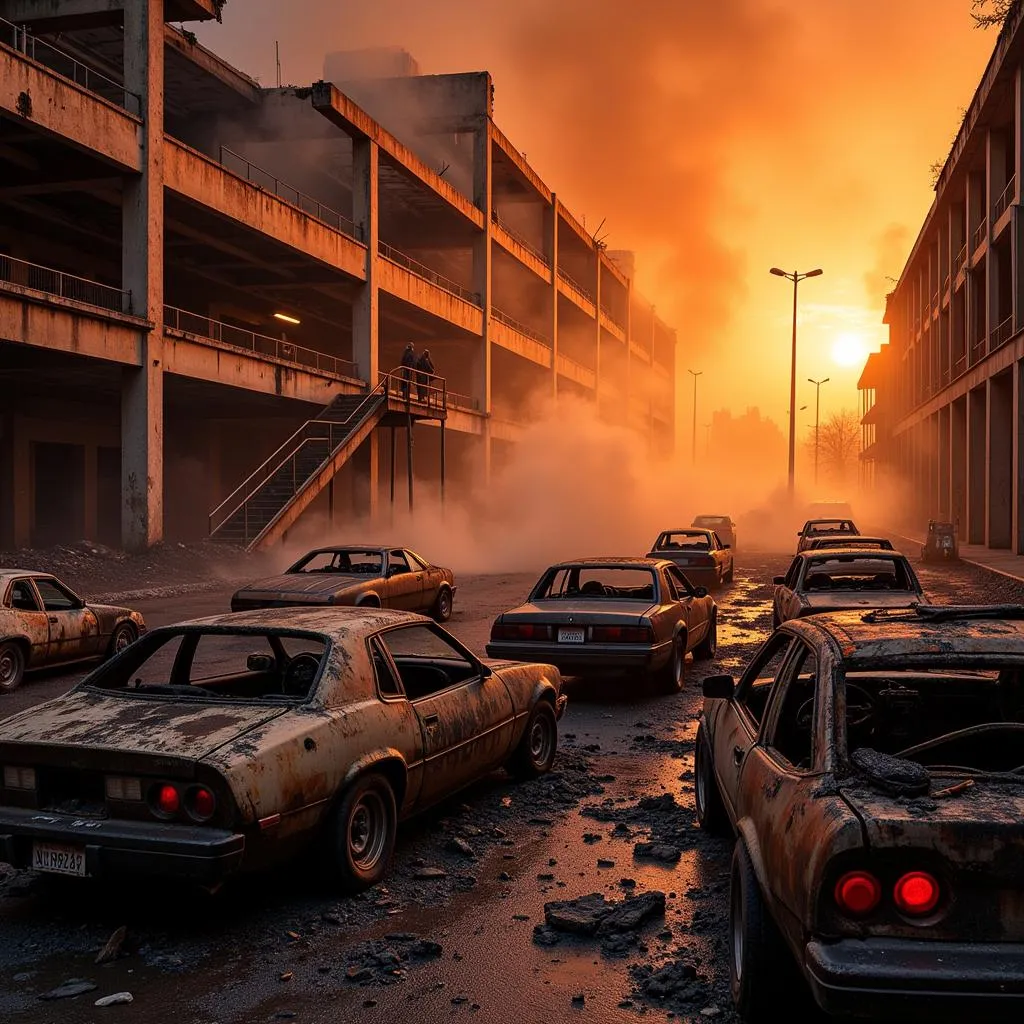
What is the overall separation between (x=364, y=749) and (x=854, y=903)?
2459 millimetres

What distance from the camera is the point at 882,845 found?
2.78 m

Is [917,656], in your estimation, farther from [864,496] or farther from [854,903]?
[864,496]

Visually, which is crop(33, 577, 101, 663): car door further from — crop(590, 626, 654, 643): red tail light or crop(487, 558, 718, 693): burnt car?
crop(590, 626, 654, 643): red tail light

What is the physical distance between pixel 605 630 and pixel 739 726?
181 inches

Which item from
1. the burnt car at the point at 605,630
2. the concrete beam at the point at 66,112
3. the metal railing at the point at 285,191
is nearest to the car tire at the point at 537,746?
the burnt car at the point at 605,630

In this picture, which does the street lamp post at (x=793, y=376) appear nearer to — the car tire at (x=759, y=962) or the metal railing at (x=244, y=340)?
the metal railing at (x=244, y=340)

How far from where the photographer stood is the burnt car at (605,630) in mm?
9203

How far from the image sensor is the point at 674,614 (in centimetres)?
991

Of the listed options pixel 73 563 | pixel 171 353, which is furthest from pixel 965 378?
pixel 73 563

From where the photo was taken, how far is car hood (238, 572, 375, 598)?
501 inches

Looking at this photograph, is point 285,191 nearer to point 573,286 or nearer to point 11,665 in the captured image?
point 573,286

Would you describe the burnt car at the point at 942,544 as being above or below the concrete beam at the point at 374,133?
below

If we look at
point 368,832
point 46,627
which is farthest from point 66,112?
point 368,832

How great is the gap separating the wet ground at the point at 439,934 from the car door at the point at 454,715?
32cm
